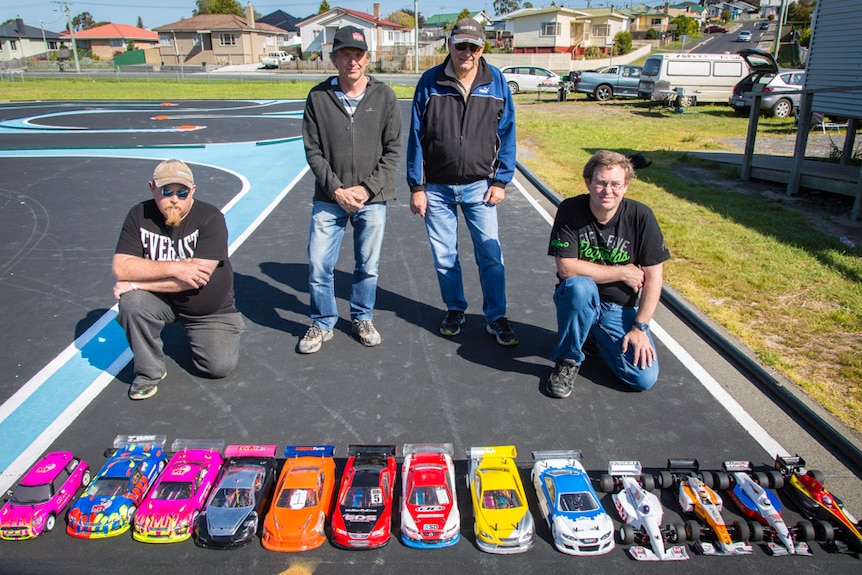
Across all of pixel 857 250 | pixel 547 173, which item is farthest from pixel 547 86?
pixel 857 250

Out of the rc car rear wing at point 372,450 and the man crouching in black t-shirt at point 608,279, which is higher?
the man crouching in black t-shirt at point 608,279

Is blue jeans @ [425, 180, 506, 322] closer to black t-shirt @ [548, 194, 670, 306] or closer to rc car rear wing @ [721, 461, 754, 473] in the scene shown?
→ black t-shirt @ [548, 194, 670, 306]

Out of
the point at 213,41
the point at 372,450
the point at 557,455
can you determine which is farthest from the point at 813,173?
the point at 213,41

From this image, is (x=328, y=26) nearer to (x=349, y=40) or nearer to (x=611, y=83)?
(x=611, y=83)

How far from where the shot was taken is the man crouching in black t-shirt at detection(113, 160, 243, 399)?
3.84 m

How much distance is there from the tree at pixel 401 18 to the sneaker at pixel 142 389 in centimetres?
9806

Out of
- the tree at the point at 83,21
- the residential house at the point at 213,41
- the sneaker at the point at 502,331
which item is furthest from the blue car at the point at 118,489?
the tree at the point at 83,21

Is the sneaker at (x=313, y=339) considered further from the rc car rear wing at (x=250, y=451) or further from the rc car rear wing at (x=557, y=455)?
the rc car rear wing at (x=557, y=455)

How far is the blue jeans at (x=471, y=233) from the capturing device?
4.57 meters

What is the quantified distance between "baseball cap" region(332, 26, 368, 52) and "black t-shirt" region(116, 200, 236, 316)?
4.50 feet

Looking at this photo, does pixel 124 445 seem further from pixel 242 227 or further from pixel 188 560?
pixel 242 227

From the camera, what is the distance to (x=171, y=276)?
3863mm

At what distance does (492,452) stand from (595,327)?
136 cm

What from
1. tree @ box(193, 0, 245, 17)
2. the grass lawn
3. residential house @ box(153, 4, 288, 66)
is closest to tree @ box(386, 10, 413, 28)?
tree @ box(193, 0, 245, 17)
